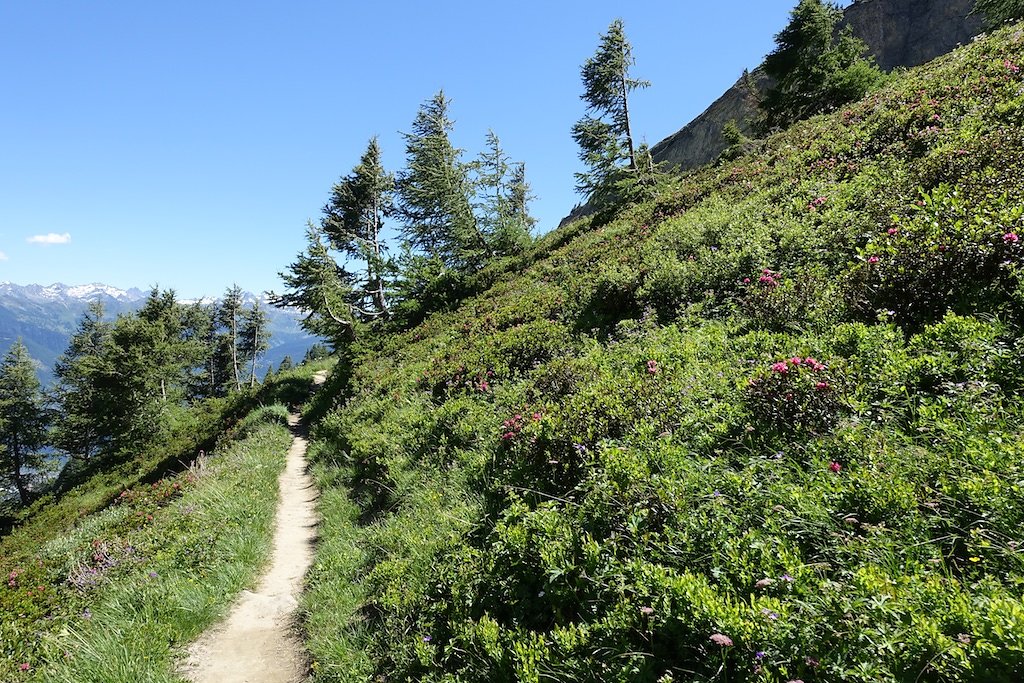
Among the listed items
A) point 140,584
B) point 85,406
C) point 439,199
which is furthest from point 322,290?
point 85,406

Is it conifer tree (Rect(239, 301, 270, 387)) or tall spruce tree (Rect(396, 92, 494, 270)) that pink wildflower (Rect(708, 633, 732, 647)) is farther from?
conifer tree (Rect(239, 301, 270, 387))

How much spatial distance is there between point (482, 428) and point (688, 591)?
5762mm

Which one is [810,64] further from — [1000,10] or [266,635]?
[266,635]

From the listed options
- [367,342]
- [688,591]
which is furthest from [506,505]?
[367,342]

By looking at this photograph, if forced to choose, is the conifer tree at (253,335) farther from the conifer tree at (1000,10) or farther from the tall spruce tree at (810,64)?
the conifer tree at (1000,10)

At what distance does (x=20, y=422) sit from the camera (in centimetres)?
4481

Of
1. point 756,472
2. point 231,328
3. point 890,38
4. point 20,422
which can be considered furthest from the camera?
point 231,328

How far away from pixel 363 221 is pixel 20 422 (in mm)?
42541

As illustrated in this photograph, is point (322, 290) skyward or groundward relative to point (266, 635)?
skyward

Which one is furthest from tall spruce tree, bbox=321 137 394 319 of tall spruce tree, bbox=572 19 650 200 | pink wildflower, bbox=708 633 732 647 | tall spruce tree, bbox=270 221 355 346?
pink wildflower, bbox=708 633 732 647

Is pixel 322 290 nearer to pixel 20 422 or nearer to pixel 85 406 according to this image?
pixel 85 406

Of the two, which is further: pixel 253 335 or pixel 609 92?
pixel 253 335

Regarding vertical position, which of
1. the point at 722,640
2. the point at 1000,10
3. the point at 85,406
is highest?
the point at 1000,10

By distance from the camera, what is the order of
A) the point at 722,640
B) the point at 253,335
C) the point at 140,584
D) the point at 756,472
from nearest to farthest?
the point at 722,640, the point at 756,472, the point at 140,584, the point at 253,335
